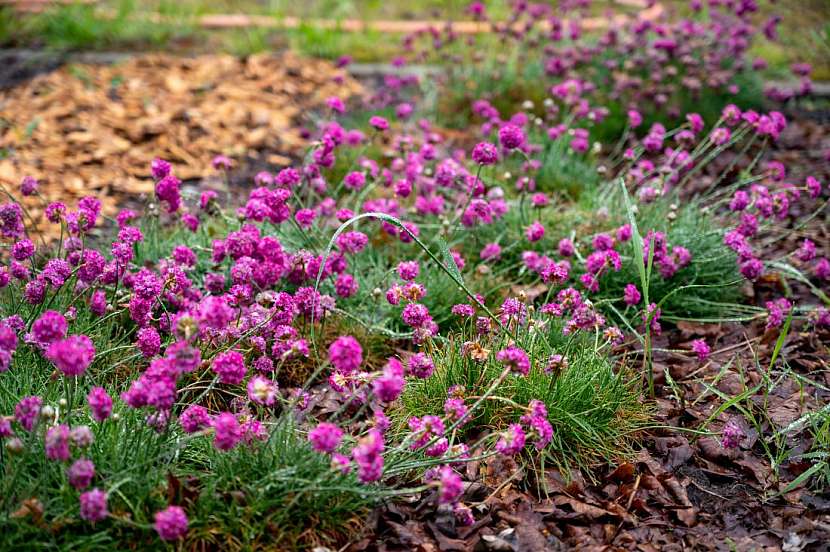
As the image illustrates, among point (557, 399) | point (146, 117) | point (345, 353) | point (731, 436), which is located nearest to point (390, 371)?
point (345, 353)

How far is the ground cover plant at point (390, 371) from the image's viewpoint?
1833 mm

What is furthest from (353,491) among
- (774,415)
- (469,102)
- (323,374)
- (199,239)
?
(469,102)

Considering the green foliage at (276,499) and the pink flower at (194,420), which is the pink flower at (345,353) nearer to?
the green foliage at (276,499)

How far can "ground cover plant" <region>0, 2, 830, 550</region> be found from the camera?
1.83m

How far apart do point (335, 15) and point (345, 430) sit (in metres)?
6.04

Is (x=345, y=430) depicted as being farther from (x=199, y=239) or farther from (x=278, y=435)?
(x=199, y=239)

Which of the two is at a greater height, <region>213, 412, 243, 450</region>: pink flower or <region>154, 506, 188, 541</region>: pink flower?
<region>213, 412, 243, 450</region>: pink flower

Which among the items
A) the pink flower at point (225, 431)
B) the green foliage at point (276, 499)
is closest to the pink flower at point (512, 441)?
the green foliage at point (276, 499)

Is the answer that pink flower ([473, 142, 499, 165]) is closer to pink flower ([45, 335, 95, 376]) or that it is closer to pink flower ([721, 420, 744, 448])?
pink flower ([721, 420, 744, 448])

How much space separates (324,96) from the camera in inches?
228

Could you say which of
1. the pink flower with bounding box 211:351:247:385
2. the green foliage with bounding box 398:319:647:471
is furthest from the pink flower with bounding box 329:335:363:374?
the green foliage with bounding box 398:319:647:471

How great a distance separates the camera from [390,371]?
5.69 ft

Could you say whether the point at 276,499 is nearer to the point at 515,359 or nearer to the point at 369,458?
the point at 369,458

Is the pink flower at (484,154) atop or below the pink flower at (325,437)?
atop
